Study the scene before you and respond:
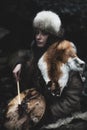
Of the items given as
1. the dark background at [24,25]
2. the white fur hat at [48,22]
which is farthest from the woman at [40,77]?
the dark background at [24,25]

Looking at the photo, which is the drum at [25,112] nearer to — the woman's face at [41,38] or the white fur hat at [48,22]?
the woman's face at [41,38]

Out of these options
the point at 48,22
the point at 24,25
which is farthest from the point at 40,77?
the point at 24,25

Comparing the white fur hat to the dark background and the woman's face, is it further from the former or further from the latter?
the dark background

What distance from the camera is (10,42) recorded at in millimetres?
5609

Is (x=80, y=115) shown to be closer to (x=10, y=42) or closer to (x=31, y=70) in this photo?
(x=31, y=70)

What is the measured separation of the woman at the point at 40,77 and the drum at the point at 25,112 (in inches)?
2.7

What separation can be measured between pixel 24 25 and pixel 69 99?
115cm

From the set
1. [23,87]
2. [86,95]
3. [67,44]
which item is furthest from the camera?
[86,95]

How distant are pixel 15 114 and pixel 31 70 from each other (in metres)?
0.37

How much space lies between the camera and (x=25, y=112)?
15.6ft

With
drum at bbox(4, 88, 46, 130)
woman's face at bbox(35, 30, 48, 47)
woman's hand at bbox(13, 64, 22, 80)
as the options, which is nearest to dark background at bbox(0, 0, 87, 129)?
woman's hand at bbox(13, 64, 22, 80)

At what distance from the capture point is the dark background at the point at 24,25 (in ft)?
18.1

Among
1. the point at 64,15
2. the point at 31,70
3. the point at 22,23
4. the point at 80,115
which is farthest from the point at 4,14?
the point at 80,115

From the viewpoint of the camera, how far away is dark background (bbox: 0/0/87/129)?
5.52 meters
